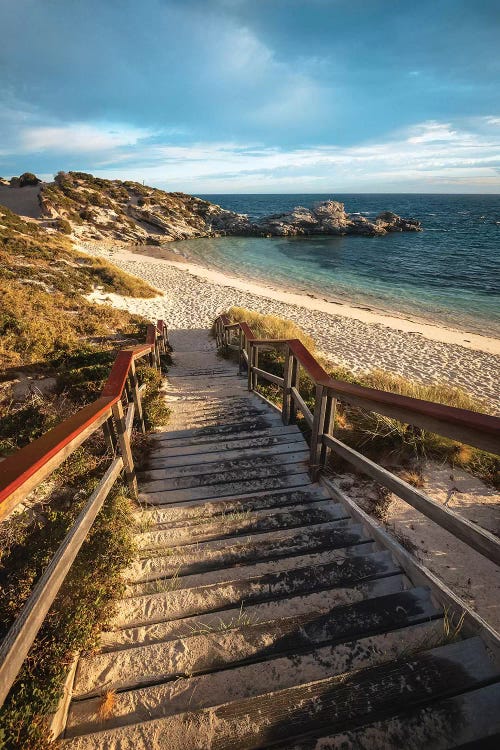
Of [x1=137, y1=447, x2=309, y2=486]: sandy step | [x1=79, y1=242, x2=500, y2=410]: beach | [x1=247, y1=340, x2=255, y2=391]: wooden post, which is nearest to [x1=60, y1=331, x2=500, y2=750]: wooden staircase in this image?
[x1=137, y1=447, x2=309, y2=486]: sandy step

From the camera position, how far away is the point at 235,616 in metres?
2.21

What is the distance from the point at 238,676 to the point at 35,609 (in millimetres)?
1071

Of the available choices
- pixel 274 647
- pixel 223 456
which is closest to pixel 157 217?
pixel 223 456

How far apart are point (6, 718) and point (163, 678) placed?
0.69 metres

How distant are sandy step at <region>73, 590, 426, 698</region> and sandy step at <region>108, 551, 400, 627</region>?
210mm

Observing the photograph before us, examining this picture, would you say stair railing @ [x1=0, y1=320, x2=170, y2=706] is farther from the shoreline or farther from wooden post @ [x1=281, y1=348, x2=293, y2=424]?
the shoreline

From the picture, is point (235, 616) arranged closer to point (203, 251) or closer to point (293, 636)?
point (293, 636)

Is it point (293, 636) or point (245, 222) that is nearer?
point (293, 636)

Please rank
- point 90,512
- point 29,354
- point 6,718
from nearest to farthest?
point 6,718 → point 90,512 → point 29,354

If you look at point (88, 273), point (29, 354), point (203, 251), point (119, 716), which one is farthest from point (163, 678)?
point (203, 251)

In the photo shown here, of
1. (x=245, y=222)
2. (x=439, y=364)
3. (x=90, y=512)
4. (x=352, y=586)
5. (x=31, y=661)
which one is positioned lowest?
(x=439, y=364)

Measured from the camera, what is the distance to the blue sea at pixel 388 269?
20.3 meters

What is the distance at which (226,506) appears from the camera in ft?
11.1

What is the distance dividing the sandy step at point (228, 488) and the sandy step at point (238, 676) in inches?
63.5
